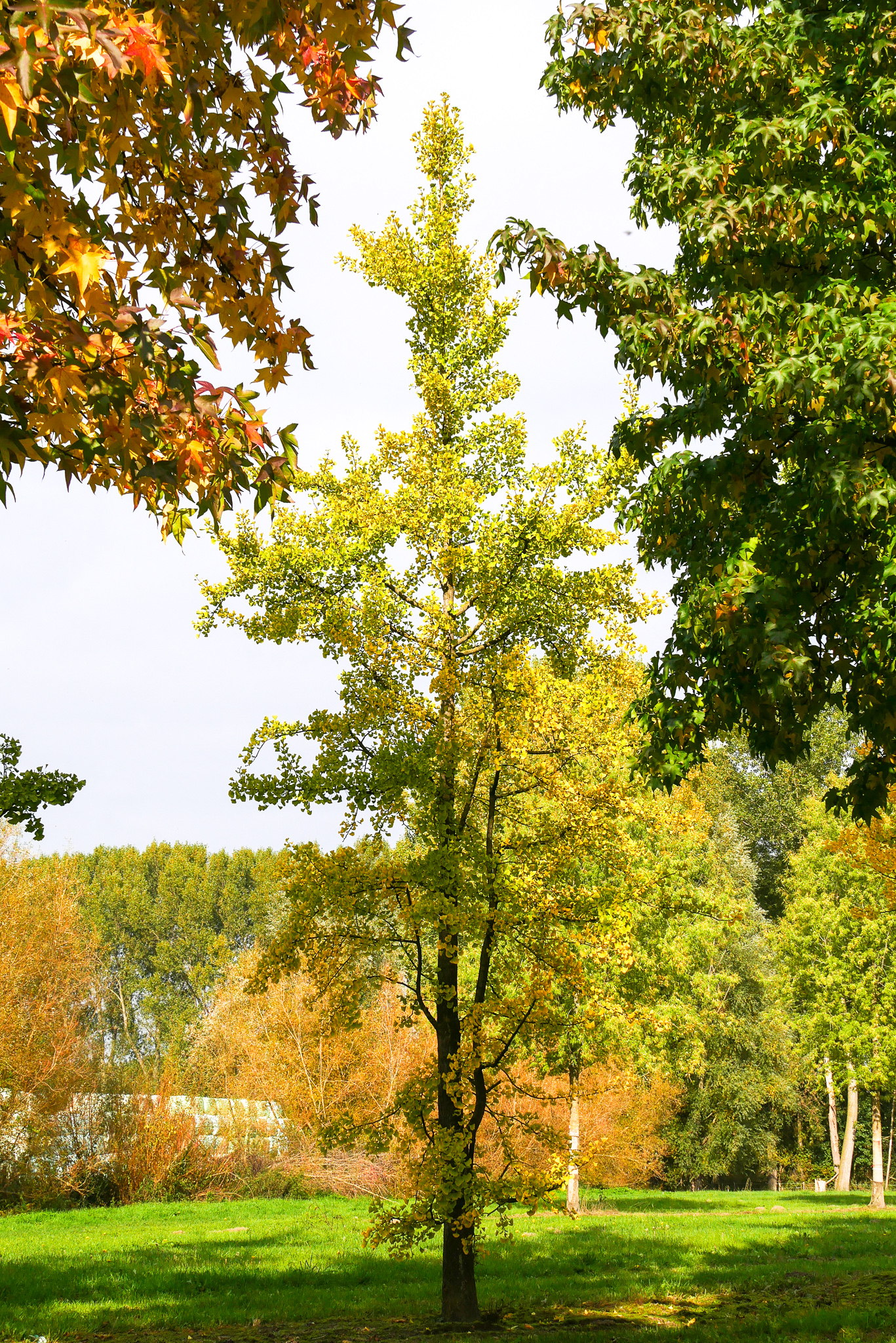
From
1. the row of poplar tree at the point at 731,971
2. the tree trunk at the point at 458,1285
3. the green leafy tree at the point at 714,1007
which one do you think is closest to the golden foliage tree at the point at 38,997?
the row of poplar tree at the point at 731,971

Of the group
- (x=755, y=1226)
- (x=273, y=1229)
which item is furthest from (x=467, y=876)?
(x=755, y=1226)

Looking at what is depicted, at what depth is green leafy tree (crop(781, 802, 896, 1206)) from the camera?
25234 mm

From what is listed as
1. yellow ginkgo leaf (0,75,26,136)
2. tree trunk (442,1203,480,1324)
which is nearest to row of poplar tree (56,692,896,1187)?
tree trunk (442,1203,480,1324)

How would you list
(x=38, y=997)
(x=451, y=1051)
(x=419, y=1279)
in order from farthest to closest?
(x=38, y=997) < (x=419, y=1279) < (x=451, y=1051)

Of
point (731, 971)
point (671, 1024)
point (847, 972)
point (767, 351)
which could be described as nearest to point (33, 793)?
point (767, 351)

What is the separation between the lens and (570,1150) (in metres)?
10.5

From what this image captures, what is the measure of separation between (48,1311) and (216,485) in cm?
1064

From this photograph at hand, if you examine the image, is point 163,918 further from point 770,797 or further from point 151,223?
point 151,223

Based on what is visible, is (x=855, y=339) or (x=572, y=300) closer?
(x=855, y=339)

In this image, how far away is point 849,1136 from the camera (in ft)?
103

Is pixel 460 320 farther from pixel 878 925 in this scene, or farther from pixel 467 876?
pixel 878 925

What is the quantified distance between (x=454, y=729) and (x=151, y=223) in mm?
7381

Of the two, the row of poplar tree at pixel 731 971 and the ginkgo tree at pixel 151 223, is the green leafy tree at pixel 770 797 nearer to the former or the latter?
the row of poplar tree at pixel 731 971

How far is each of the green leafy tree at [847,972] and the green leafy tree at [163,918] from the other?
33.5m
